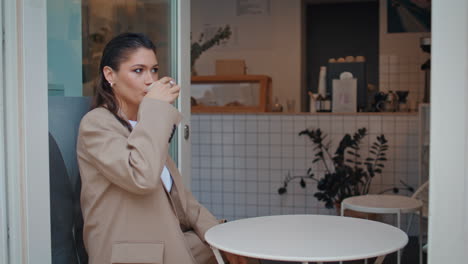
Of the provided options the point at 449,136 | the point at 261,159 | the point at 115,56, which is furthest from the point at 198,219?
the point at 261,159

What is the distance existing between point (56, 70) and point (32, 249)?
60cm

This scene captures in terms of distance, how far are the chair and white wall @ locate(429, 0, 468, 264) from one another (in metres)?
1.21

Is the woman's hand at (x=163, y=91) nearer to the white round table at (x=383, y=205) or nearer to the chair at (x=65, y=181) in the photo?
the chair at (x=65, y=181)

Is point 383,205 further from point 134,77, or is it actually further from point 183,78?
point 134,77

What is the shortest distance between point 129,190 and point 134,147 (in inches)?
5.3

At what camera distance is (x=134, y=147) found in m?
1.68

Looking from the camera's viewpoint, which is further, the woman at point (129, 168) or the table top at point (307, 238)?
the woman at point (129, 168)

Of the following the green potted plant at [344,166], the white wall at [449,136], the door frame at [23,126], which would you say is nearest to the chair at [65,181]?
the door frame at [23,126]

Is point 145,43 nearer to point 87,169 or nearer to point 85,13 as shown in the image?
point 85,13

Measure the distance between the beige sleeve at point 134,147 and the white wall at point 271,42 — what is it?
517 centimetres

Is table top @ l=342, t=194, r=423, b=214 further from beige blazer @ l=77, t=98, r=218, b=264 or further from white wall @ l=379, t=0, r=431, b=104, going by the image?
white wall @ l=379, t=0, r=431, b=104

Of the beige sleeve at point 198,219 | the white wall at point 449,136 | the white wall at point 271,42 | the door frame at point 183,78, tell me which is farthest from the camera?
the white wall at point 271,42

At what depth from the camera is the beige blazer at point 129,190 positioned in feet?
5.49

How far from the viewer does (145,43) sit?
1973 millimetres
